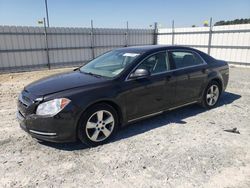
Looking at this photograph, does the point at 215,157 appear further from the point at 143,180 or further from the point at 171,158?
the point at 143,180

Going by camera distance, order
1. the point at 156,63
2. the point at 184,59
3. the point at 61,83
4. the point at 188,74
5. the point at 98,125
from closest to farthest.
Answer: the point at 98,125 < the point at 61,83 < the point at 156,63 < the point at 188,74 < the point at 184,59

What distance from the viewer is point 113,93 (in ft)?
12.0

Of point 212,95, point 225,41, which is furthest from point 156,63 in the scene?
point 225,41

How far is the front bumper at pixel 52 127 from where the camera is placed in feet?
10.7

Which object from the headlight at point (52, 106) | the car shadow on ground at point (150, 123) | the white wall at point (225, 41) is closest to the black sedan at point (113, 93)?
the headlight at point (52, 106)

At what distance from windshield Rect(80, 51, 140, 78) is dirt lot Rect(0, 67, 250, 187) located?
1.12 meters

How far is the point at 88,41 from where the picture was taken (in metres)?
13.4

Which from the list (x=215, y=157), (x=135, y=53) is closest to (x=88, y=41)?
(x=135, y=53)

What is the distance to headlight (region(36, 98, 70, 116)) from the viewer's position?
3.25 m

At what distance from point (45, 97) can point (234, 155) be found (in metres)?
2.87

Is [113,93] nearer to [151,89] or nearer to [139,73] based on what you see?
[139,73]

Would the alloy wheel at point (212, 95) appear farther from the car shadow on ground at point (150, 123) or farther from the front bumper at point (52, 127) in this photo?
the front bumper at point (52, 127)

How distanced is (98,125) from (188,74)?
2.25 metres

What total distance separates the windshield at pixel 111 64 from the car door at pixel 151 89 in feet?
0.92
